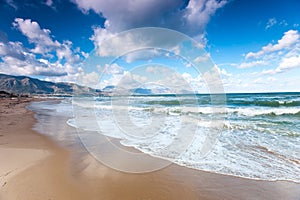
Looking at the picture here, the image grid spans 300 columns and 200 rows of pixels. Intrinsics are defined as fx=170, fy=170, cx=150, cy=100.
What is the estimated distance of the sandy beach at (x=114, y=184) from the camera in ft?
9.82

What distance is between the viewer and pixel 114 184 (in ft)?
11.0

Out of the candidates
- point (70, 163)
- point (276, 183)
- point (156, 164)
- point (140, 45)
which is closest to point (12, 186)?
point (70, 163)

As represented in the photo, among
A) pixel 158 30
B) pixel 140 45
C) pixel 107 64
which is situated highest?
pixel 158 30

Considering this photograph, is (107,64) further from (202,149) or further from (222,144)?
(222,144)

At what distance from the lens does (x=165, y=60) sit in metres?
8.05

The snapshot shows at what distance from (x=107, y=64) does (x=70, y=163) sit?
3839 mm

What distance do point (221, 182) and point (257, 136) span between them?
5000mm

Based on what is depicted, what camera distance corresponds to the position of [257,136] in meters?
7.38

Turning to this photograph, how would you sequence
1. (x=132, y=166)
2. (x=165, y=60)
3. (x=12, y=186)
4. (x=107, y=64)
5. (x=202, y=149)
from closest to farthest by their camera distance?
(x=12, y=186) < (x=132, y=166) < (x=202, y=149) < (x=107, y=64) < (x=165, y=60)

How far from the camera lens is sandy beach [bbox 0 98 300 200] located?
9.82 feet

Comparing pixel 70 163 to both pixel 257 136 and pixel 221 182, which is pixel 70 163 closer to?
pixel 221 182

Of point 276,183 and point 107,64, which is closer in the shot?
point 276,183

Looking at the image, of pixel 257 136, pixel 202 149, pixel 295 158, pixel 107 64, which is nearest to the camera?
pixel 295 158

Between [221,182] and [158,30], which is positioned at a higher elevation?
[158,30]
